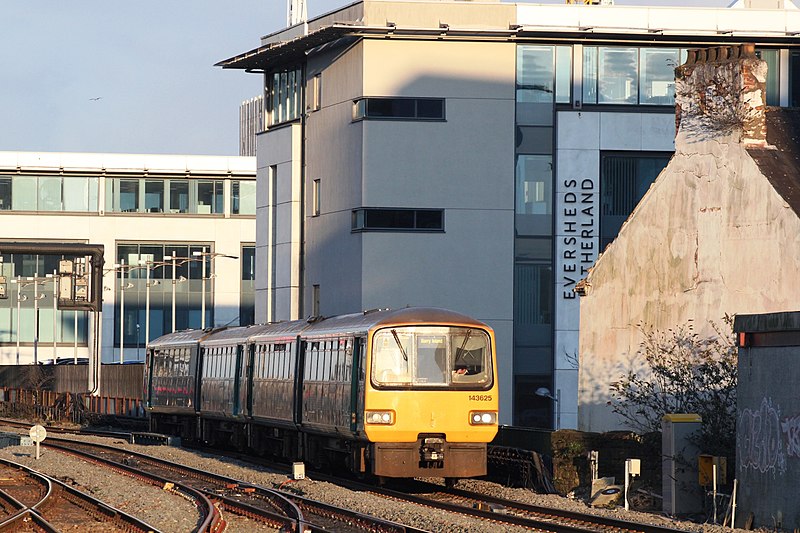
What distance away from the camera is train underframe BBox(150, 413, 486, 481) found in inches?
879

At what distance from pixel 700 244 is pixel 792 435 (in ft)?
32.7

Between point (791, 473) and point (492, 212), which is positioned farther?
Result: point (492, 212)

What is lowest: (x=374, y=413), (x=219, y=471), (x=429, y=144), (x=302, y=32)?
(x=219, y=471)

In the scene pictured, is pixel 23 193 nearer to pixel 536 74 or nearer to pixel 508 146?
pixel 508 146

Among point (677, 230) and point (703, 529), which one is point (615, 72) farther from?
point (703, 529)

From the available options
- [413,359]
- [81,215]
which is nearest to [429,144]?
[413,359]

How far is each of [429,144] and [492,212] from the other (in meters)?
3.21

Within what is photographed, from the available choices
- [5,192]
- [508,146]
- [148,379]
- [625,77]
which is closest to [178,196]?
[5,192]

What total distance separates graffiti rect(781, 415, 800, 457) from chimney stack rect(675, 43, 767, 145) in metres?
9.92

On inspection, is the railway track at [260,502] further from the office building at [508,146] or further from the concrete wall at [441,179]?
the office building at [508,146]

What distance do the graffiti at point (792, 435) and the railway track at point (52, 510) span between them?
783 cm

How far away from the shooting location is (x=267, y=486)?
24.6 meters

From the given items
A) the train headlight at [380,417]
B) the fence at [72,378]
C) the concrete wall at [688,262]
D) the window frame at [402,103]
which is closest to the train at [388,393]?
the train headlight at [380,417]

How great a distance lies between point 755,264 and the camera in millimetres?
25703
